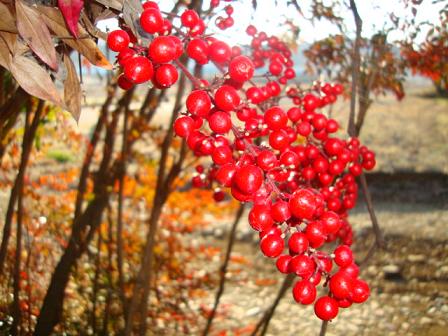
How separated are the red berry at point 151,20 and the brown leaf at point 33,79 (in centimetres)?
17

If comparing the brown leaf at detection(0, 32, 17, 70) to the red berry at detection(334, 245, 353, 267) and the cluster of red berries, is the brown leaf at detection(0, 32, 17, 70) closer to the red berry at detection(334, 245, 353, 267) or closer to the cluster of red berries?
the cluster of red berries

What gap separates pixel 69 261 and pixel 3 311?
0.46 meters

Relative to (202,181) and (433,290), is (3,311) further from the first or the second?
(433,290)

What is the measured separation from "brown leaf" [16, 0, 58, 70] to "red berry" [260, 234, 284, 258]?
1.31ft

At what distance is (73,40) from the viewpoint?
742 mm

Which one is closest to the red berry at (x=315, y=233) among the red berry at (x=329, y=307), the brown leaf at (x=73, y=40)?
the red berry at (x=329, y=307)

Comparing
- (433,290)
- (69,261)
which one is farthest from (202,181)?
(433,290)

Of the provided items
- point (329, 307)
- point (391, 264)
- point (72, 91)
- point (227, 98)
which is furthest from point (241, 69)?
point (391, 264)

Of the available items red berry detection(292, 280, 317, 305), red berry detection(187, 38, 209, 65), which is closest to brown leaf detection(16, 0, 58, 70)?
red berry detection(187, 38, 209, 65)

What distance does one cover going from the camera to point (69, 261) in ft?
8.48

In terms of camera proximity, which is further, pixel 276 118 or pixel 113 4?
pixel 276 118

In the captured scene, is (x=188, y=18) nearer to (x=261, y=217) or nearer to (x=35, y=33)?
(x=35, y=33)

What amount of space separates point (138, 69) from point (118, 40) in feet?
0.21

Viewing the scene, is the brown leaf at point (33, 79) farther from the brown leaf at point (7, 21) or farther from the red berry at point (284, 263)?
the red berry at point (284, 263)
